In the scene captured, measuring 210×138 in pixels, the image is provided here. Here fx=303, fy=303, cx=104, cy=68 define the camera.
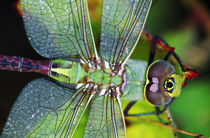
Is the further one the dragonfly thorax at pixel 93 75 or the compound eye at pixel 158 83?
the dragonfly thorax at pixel 93 75

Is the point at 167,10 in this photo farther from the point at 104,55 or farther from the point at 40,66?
the point at 40,66

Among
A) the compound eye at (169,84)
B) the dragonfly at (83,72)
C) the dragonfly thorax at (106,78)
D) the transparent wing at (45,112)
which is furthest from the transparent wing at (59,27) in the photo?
the compound eye at (169,84)

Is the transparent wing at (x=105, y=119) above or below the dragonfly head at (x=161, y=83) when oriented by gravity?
below

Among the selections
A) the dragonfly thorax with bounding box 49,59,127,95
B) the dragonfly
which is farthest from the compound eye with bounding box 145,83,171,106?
the dragonfly thorax with bounding box 49,59,127,95

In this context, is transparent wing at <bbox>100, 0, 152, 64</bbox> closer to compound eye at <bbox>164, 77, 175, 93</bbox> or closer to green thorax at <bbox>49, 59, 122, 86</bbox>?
green thorax at <bbox>49, 59, 122, 86</bbox>

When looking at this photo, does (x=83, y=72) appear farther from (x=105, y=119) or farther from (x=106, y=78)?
(x=105, y=119)

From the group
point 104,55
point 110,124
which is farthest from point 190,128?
point 104,55

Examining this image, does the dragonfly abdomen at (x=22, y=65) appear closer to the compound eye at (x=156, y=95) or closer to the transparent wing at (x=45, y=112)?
the transparent wing at (x=45, y=112)

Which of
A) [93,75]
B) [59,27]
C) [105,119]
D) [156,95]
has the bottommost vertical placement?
[105,119]

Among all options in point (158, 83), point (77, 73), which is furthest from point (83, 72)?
point (158, 83)
